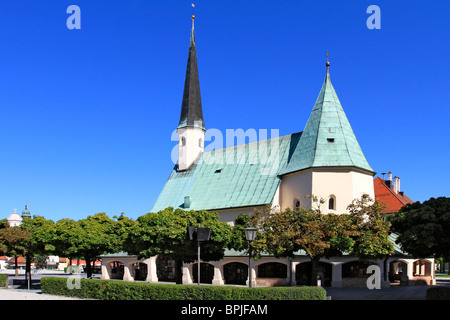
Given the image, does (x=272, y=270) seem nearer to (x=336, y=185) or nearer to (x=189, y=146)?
(x=336, y=185)

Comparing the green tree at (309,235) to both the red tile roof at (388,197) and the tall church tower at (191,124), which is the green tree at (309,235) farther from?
the red tile roof at (388,197)

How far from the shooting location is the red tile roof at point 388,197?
191 feet

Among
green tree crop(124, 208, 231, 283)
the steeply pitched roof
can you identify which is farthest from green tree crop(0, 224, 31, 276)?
the steeply pitched roof

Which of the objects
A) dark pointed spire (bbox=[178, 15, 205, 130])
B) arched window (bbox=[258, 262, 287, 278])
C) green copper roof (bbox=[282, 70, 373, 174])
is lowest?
arched window (bbox=[258, 262, 287, 278])

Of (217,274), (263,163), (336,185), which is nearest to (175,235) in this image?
(217,274)

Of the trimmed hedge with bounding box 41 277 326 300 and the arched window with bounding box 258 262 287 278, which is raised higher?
the trimmed hedge with bounding box 41 277 326 300

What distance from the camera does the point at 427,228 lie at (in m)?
27.2

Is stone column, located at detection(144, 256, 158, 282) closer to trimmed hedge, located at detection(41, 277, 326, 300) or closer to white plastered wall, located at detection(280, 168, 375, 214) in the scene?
trimmed hedge, located at detection(41, 277, 326, 300)

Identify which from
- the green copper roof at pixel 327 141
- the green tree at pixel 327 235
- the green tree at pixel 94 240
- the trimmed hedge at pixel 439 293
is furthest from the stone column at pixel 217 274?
the trimmed hedge at pixel 439 293

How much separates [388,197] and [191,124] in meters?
28.0

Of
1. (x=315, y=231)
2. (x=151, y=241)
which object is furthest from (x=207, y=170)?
(x=315, y=231)

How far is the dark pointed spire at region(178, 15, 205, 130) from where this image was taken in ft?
191

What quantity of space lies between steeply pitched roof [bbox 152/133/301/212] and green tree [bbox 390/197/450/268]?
621 inches
